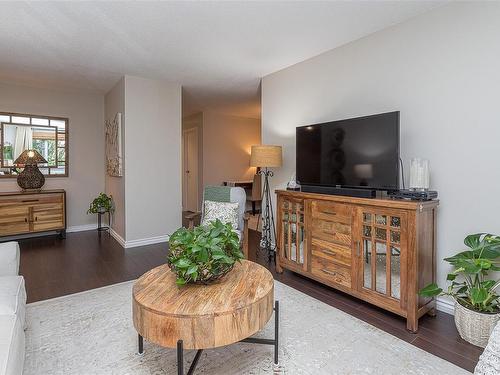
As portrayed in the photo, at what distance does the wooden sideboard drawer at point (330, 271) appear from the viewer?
2510mm

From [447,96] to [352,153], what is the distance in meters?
0.84

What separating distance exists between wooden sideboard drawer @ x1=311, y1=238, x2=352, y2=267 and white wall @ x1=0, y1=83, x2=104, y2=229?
4388 millimetres

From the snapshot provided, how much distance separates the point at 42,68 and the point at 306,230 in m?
4.01

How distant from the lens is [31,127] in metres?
4.76

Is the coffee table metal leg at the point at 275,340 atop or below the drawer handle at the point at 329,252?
below

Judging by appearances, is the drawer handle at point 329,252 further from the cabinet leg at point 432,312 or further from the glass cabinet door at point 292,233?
the cabinet leg at point 432,312

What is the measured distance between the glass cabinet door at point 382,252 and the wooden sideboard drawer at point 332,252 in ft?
0.43

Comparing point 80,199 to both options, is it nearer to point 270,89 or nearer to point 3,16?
point 3,16

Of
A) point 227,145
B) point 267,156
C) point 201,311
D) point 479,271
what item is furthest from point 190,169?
point 479,271

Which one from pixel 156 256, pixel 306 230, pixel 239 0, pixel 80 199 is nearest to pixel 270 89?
pixel 239 0

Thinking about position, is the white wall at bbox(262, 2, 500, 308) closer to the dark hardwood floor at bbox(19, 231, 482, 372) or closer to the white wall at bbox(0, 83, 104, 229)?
the dark hardwood floor at bbox(19, 231, 482, 372)

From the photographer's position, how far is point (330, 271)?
A: 2652mm

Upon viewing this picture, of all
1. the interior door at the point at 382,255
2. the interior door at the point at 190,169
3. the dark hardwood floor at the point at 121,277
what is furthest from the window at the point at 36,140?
the interior door at the point at 382,255

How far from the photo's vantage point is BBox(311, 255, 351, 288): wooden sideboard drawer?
2510 mm
